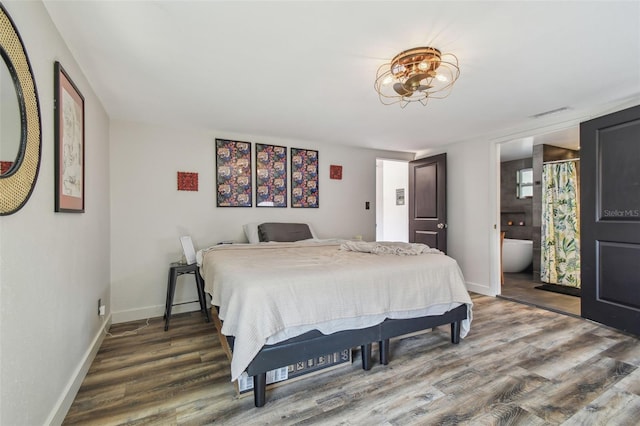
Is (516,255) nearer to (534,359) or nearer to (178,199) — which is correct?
(534,359)

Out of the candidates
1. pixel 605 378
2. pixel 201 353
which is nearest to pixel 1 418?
pixel 201 353

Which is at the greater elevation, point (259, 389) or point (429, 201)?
point (429, 201)

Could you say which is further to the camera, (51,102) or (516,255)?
(516,255)

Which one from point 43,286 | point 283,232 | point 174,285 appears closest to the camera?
point 43,286

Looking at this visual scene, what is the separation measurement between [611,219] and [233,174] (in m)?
4.02

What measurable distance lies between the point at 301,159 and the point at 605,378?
3.62 meters

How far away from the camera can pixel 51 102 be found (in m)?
1.52

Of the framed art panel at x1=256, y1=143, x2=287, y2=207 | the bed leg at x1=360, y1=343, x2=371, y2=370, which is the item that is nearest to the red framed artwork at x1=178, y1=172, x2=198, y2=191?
the framed art panel at x1=256, y1=143, x2=287, y2=207

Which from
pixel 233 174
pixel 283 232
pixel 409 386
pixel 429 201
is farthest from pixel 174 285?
pixel 429 201

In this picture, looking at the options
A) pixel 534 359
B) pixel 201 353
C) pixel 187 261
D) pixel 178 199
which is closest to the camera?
pixel 534 359

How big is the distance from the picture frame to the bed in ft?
3.24

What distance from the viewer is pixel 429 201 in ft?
15.1

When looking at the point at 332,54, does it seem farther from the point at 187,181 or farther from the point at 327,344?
the point at 187,181

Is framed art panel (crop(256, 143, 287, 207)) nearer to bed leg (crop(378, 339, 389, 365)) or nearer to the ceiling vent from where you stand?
bed leg (crop(378, 339, 389, 365))
